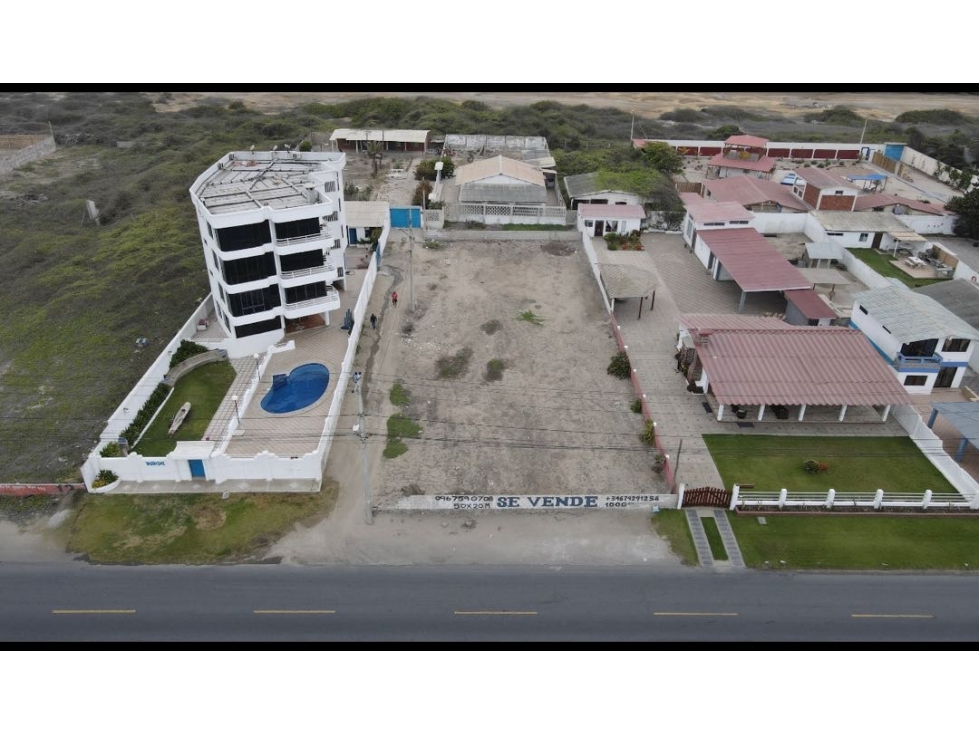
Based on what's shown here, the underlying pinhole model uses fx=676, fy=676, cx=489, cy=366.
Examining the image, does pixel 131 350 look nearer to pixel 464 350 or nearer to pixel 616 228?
pixel 464 350

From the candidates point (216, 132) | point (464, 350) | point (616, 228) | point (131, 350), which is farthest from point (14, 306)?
point (216, 132)

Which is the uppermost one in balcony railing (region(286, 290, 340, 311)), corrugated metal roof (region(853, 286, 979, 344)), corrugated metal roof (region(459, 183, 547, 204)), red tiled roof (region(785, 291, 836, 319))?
corrugated metal roof (region(459, 183, 547, 204))

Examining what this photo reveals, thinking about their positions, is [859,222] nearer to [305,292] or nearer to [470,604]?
[305,292]

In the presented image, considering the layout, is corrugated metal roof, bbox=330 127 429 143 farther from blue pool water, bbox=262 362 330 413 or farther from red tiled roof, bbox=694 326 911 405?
red tiled roof, bbox=694 326 911 405

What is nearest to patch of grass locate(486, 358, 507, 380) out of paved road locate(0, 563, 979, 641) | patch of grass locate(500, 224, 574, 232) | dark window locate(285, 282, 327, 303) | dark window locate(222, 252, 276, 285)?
dark window locate(285, 282, 327, 303)

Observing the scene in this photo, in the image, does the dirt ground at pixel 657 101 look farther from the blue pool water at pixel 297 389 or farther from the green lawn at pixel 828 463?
the green lawn at pixel 828 463

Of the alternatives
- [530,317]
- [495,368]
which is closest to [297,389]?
[495,368]

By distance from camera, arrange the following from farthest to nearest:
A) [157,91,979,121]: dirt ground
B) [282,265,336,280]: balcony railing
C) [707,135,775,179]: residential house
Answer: [157,91,979,121]: dirt ground
[707,135,775,179]: residential house
[282,265,336,280]: balcony railing
